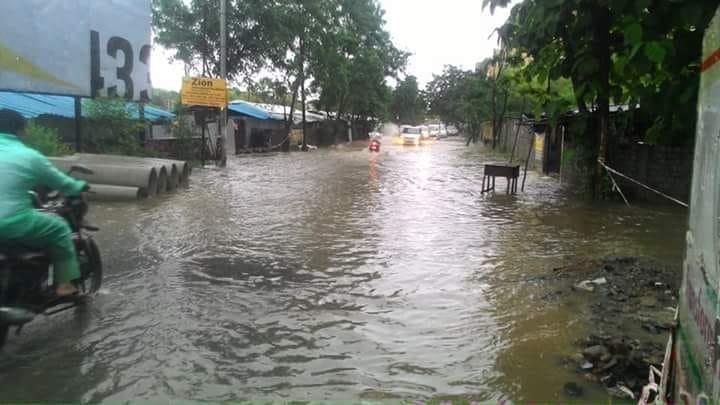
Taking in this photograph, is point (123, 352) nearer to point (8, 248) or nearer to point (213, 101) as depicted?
point (8, 248)

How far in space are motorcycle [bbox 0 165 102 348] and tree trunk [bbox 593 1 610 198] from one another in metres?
7.92

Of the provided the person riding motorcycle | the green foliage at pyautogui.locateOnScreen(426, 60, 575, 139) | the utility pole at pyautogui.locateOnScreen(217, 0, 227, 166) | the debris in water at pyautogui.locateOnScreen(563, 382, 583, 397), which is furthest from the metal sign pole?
the debris in water at pyautogui.locateOnScreen(563, 382, 583, 397)

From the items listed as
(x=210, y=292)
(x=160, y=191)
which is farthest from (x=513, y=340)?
(x=160, y=191)

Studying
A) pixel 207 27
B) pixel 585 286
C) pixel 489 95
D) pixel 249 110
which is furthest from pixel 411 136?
pixel 585 286

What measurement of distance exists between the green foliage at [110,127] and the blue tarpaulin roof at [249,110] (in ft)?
56.9

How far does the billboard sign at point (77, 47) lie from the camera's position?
11.1 m

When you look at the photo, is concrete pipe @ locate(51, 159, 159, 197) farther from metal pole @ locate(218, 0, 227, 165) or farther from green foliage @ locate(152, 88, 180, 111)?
metal pole @ locate(218, 0, 227, 165)

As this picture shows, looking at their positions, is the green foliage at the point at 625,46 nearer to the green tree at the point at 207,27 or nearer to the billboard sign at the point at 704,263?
the billboard sign at the point at 704,263

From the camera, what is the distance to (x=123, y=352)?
4.40 m

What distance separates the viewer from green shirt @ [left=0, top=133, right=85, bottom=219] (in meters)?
4.05

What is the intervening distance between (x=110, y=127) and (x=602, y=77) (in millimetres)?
12177

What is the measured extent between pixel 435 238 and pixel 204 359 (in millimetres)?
5253

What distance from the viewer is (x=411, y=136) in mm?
44438

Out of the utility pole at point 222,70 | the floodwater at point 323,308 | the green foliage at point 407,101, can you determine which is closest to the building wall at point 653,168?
the floodwater at point 323,308
